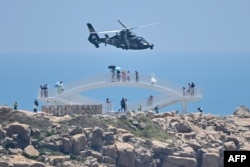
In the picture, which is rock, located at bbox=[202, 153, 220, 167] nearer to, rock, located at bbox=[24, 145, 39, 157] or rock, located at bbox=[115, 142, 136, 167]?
rock, located at bbox=[115, 142, 136, 167]

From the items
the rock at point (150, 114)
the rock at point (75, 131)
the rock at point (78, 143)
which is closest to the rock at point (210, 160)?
the rock at point (150, 114)

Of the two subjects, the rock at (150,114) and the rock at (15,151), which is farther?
the rock at (150,114)

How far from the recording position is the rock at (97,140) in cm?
8281

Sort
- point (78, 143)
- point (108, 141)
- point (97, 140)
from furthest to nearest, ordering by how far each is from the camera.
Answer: point (108, 141) → point (97, 140) → point (78, 143)

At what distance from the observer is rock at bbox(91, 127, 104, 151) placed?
3260 inches

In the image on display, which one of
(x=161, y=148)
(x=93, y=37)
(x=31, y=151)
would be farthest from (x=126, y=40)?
(x=31, y=151)

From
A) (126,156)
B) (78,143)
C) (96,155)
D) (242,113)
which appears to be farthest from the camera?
(242,113)

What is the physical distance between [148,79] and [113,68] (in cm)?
242

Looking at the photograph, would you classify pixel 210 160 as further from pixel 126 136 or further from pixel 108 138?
pixel 108 138

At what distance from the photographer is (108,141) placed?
273ft

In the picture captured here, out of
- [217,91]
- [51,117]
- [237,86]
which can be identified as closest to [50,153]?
[51,117]

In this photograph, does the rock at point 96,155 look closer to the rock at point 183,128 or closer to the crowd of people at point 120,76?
the rock at point 183,128

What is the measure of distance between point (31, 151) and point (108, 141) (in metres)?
4.65

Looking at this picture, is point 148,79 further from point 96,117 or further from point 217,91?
point 217,91
